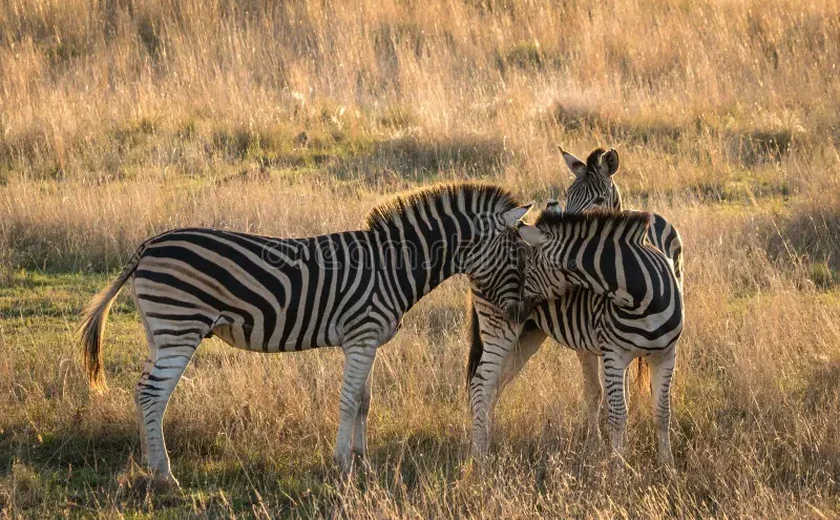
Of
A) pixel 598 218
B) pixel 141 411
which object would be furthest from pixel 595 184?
pixel 141 411

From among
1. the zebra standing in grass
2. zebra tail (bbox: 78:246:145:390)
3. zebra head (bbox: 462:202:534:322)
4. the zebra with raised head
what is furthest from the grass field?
the zebra with raised head

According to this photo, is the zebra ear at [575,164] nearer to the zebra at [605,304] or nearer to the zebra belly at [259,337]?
the zebra at [605,304]

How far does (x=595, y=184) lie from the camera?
6863 millimetres

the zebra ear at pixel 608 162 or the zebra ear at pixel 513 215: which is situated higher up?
the zebra ear at pixel 608 162

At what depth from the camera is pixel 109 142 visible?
12.3 m

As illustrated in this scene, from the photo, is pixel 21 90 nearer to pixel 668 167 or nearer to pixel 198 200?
pixel 198 200

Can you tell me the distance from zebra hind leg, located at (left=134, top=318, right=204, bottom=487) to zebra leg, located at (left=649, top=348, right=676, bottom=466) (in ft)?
8.40

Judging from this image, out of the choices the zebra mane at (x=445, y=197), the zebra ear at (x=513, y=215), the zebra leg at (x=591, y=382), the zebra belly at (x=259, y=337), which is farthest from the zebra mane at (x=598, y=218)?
the zebra belly at (x=259, y=337)

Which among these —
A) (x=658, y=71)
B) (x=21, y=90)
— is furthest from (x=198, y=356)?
(x=658, y=71)

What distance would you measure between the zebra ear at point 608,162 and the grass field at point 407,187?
54.0 inches

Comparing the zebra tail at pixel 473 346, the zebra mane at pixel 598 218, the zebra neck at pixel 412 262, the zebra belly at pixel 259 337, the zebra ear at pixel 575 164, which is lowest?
the zebra tail at pixel 473 346

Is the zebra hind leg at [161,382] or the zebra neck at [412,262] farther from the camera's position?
the zebra neck at [412,262]

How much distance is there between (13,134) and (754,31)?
11.2 m

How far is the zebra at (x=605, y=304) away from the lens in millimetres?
5586
